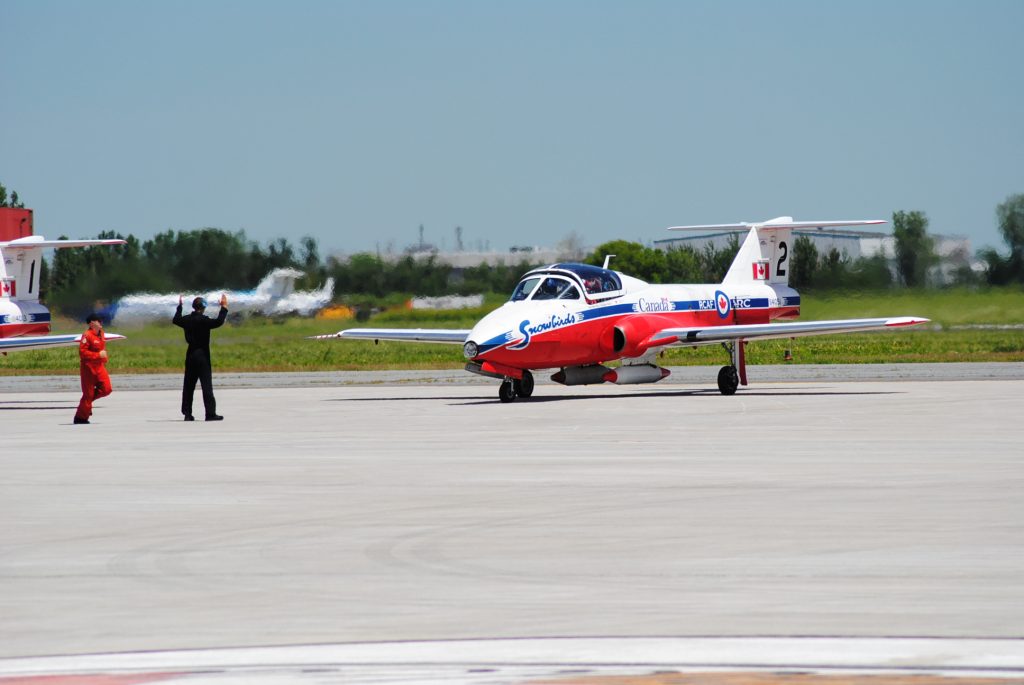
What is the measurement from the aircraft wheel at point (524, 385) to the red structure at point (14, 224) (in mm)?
17080

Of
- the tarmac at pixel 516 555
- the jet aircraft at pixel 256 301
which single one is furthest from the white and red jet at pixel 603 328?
the jet aircraft at pixel 256 301

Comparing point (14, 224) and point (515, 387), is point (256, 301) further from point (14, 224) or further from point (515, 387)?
point (515, 387)

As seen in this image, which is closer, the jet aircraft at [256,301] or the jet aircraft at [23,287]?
the jet aircraft at [23,287]

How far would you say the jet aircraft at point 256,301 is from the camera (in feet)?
134

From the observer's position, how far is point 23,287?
34562 mm

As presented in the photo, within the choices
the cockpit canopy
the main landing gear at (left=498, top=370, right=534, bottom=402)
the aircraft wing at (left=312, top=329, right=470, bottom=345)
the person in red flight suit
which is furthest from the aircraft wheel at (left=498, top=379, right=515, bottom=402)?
the person in red flight suit

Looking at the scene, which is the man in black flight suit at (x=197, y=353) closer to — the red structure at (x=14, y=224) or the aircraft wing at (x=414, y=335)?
the aircraft wing at (x=414, y=335)

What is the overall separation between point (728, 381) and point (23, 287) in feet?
51.0

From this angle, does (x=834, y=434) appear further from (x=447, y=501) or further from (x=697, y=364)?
(x=697, y=364)

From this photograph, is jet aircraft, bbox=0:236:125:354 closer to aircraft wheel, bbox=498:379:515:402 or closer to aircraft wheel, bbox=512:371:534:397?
aircraft wheel, bbox=498:379:515:402

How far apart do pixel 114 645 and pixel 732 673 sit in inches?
116

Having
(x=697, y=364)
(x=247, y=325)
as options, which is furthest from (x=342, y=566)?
(x=697, y=364)

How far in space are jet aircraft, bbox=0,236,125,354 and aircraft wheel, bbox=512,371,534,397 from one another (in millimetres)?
8867

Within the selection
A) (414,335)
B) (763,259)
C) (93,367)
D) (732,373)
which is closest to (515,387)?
(414,335)
